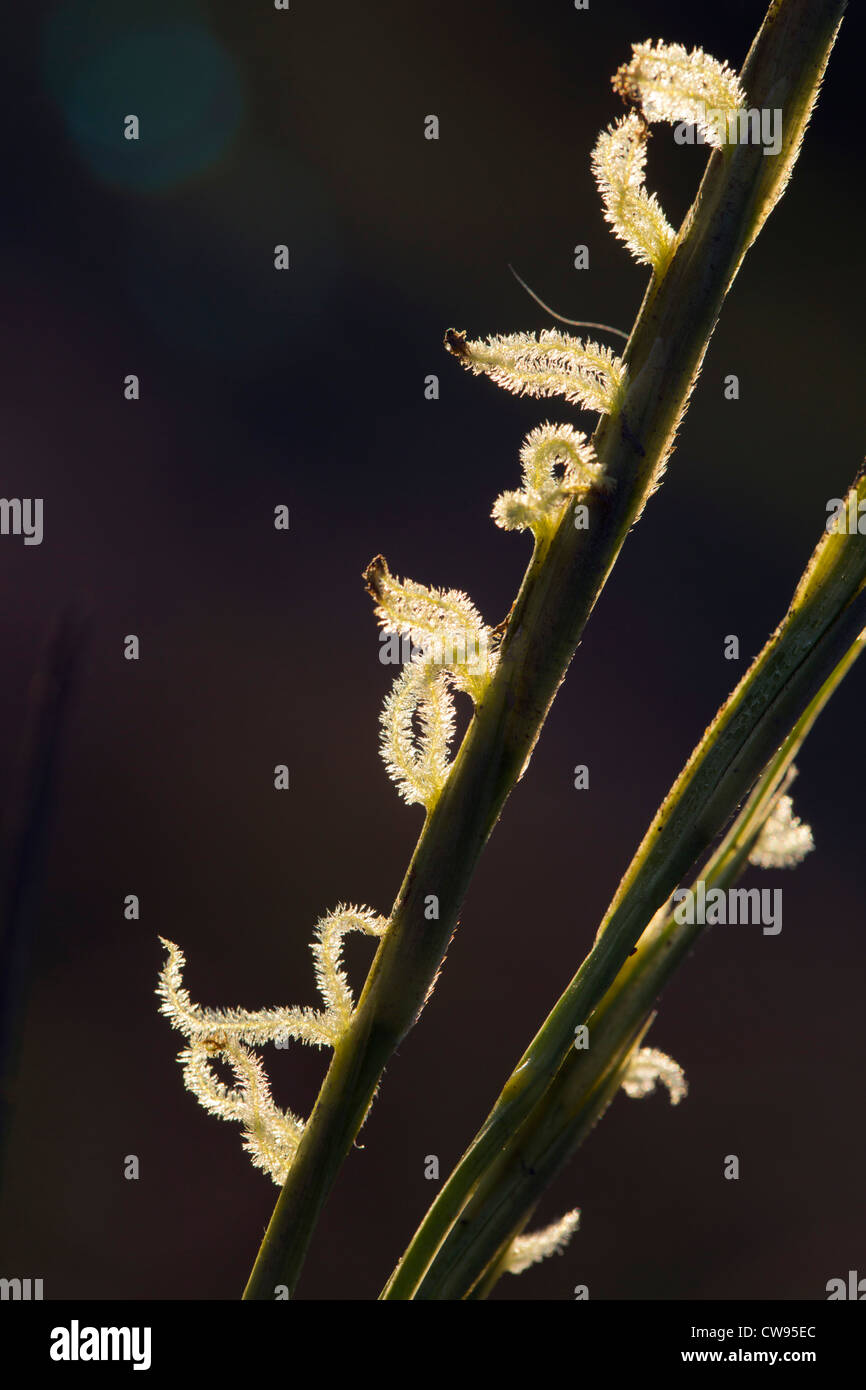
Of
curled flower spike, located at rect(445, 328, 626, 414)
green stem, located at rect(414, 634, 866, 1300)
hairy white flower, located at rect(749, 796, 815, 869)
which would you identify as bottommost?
green stem, located at rect(414, 634, 866, 1300)

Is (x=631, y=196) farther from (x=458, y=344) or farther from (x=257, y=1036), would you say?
(x=257, y=1036)

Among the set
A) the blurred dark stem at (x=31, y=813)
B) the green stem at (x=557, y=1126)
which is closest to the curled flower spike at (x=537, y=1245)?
the green stem at (x=557, y=1126)

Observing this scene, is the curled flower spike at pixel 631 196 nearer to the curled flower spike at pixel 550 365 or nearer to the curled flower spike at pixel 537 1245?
the curled flower spike at pixel 550 365

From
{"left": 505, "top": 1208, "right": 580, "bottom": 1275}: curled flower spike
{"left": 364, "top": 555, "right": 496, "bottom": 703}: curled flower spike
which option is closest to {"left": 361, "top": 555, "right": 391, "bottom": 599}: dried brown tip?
{"left": 364, "top": 555, "right": 496, "bottom": 703}: curled flower spike

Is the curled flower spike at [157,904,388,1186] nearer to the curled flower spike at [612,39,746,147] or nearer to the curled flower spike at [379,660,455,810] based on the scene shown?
the curled flower spike at [379,660,455,810]

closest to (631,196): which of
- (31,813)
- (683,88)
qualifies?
(683,88)

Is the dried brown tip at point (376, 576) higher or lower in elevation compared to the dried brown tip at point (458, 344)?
lower
